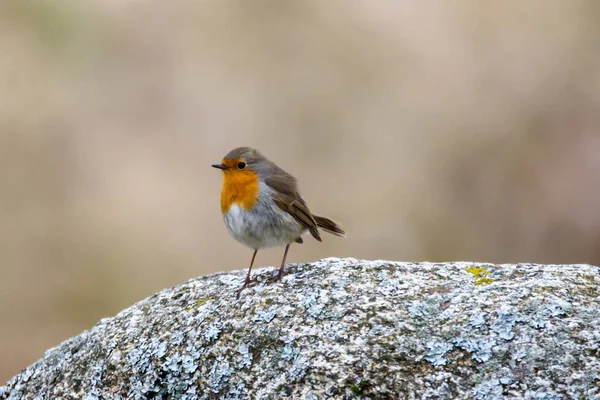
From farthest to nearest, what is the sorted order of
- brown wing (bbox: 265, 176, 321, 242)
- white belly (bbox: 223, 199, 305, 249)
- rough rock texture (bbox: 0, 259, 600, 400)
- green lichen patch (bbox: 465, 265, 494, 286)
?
1. brown wing (bbox: 265, 176, 321, 242)
2. white belly (bbox: 223, 199, 305, 249)
3. green lichen patch (bbox: 465, 265, 494, 286)
4. rough rock texture (bbox: 0, 259, 600, 400)

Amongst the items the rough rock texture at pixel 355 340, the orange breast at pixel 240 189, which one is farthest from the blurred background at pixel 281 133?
the rough rock texture at pixel 355 340

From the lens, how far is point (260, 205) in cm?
510

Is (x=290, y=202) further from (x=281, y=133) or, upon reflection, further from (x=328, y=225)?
(x=281, y=133)

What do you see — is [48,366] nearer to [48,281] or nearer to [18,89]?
[48,281]

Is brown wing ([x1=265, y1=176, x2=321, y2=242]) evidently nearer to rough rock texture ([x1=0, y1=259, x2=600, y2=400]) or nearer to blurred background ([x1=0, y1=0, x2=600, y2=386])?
rough rock texture ([x1=0, y1=259, x2=600, y2=400])

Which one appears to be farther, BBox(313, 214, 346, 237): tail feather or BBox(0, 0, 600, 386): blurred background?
BBox(0, 0, 600, 386): blurred background

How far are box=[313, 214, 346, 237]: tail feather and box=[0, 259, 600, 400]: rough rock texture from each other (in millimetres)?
1251

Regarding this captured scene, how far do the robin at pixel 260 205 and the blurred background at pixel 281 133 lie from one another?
4.87 m

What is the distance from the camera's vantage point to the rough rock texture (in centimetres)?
317

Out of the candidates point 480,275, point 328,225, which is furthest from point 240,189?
point 480,275

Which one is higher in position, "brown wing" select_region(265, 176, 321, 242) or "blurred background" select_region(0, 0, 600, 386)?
"blurred background" select_region(0, 0, 600, 386)

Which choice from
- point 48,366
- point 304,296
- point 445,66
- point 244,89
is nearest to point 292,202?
point 304,296

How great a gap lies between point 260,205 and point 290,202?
8.8 inches

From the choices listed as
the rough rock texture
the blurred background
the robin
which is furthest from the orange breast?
the blurred background
